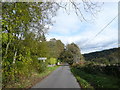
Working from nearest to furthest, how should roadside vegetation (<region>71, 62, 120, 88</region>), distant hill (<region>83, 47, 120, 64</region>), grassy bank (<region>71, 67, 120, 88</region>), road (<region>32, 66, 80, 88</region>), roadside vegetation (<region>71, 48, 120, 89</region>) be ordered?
distant hill (<region>83, 47, 120, 64</region>), roadside vegetation (<region>71, 48, 120, 89</region>), grassy bank (<region>71, 67, 120, 88</region>), roadside vegetation (<region>71, 62, 120, 88</region>), road (<region>32, 66, 80, 88</region>)

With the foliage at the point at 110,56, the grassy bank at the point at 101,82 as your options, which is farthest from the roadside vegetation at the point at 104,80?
the foliage at the point at 110,56

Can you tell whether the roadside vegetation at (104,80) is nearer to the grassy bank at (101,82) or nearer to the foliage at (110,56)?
the grassy bank at (101,82)

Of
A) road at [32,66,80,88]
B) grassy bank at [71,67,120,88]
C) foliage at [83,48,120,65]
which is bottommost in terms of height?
road at [32,66,80,88]

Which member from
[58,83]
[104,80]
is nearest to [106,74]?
[104,80]

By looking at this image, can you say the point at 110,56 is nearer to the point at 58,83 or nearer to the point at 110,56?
the point at 110,56

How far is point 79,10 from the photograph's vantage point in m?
3.98

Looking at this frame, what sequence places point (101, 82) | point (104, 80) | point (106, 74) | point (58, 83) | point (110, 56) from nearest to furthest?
point (110, 56) → point (101, 82) → point (104, 80) → point (58, 83) → point (106, 74)

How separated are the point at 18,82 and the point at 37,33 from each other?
3.88m

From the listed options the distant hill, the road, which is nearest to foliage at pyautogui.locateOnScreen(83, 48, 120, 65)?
the distant hill

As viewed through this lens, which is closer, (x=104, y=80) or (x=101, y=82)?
(x=101, y=82)

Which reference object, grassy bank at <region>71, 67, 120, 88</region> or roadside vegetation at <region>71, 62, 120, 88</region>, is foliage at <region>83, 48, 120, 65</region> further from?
grassy bank at <region>71, 67, 120, 88</region>

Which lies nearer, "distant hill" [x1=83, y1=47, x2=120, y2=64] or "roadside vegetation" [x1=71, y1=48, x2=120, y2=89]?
"distant hill" [x1=83, y1=47, x2=120, y2=64]

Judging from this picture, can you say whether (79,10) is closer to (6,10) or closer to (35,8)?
(35,8)

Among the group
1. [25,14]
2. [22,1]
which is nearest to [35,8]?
[25,14]
